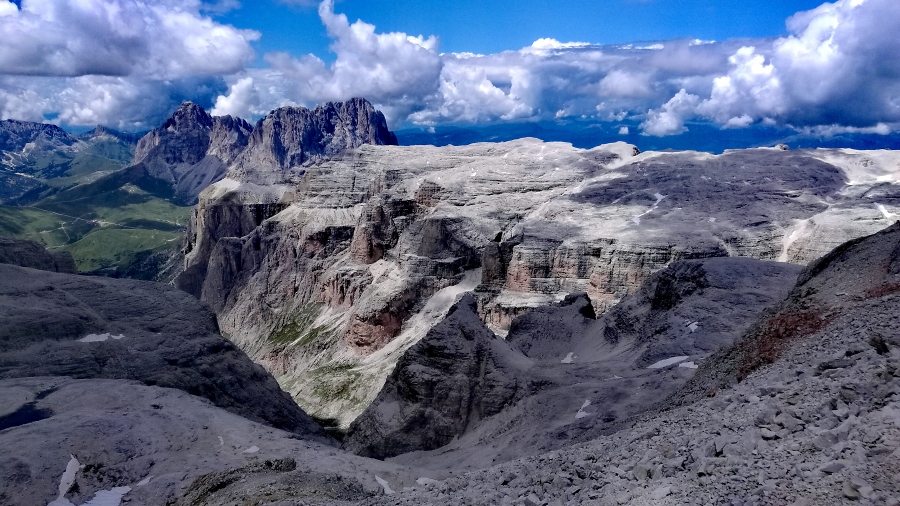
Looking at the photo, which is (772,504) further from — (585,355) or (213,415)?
(585,355)

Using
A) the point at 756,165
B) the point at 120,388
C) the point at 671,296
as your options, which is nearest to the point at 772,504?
the point at 120,388

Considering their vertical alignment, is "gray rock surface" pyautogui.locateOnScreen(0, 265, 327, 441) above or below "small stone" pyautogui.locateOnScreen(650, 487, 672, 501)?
below

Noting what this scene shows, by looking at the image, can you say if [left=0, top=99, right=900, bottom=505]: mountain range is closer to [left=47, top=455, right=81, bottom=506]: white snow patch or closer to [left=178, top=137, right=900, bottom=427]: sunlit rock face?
[left=47, top=455, right=81, bottom=506]: white snow patch

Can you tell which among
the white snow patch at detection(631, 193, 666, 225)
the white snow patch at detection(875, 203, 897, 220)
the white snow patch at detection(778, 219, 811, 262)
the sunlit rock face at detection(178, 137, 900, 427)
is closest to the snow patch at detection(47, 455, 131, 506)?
the sunlit rock face at detection(178, 137, 900, 427)

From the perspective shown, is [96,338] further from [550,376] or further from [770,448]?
[770,448]

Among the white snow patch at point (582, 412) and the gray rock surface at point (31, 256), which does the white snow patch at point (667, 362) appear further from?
the gray rock surface at point (31, 256)

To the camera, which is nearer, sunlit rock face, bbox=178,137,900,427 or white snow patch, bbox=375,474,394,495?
white snow patch, bbox=375,474,394,495
